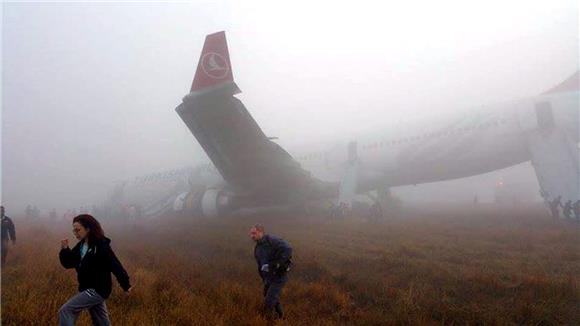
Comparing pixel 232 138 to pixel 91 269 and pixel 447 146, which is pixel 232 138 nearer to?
pixel 447 146

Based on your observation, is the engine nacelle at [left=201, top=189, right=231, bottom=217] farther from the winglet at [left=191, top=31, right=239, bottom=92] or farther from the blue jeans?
the blue jeans

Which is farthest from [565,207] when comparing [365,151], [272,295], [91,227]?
[91,227]

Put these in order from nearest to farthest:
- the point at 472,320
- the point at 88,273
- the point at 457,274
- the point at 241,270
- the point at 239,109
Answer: the point at 88,273
the point at 472,320
the point at 457,274
the point at 241,270
the point at 239,109

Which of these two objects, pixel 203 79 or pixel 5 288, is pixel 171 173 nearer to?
pixel 203 79

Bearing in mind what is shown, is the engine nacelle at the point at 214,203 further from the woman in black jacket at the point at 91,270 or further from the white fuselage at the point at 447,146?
the woman in black jacket at the point at 91,270

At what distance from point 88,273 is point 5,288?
186 inches

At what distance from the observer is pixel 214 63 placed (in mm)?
11961

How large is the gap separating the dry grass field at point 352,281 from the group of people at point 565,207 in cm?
41

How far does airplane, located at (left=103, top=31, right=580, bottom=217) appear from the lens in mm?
13398

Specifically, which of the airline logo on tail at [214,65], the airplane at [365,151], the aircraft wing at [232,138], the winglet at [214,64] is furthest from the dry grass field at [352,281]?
the airline logo on tail at [214,65]

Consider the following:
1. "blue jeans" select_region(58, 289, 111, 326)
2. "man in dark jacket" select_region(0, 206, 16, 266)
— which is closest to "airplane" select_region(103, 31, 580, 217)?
"man in dark jacket" select_region(0, 206, 16, 266)

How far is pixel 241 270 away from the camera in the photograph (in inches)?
364

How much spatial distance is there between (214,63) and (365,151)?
31.8ft

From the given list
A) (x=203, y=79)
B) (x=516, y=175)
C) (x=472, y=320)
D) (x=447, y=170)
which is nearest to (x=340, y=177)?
(x=447, y=170)
